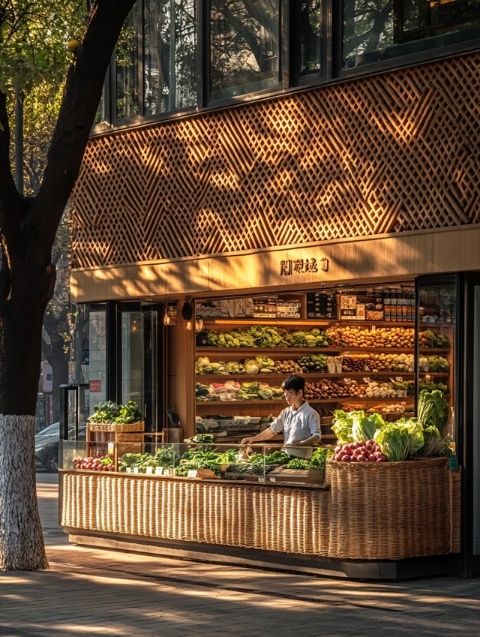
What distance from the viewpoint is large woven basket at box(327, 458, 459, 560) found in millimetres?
13281

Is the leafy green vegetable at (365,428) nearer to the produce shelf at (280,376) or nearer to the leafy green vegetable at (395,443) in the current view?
the leafy green vegetable at (395,443)

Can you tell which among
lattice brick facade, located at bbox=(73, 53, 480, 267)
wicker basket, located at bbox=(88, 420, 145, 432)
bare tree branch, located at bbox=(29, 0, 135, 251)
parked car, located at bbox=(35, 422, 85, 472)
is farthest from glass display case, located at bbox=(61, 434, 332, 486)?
parked car, located at bbox=(35, 422, 85, 472)

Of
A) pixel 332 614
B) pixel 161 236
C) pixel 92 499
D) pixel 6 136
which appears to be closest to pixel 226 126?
pixel 161 236

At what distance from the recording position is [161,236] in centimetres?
1766

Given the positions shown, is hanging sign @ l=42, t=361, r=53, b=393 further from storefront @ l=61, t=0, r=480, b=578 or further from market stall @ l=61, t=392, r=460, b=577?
market stall @ l=61, t=392, r=460, b=577

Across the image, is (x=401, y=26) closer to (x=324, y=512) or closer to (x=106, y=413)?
(x=324, y=512)

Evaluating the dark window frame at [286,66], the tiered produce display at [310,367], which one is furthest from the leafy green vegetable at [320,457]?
the tiered produce display at [310,367]

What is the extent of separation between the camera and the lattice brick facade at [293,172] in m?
A: 13.9

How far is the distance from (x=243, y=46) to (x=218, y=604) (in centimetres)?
696

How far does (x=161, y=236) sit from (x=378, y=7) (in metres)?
4.26

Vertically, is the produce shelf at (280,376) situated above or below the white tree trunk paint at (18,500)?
above

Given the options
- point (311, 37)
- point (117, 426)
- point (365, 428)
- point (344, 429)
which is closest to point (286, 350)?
point (117, 426)

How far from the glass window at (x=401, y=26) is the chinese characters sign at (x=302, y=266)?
78.3 inches

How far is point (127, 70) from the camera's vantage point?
18766mm
